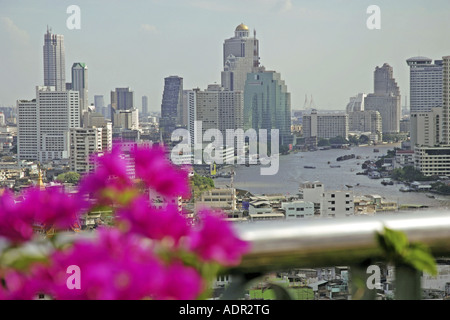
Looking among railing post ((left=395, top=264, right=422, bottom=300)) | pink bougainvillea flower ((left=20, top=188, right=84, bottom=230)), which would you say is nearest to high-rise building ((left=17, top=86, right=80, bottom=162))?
railing post ((left=395, top=264, right=422, bottom=300))

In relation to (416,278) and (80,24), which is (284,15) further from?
(416,278)

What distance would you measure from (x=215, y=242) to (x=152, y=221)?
21 mm

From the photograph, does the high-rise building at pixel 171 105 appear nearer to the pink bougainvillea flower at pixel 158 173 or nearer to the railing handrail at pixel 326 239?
the railing handrail at pixel 326 239

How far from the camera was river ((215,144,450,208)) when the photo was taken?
14007 millimetres

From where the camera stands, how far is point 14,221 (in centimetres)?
23

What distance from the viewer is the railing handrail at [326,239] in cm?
38

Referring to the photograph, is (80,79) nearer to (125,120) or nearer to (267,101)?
(125,120)

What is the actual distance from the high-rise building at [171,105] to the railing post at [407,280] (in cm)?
1821

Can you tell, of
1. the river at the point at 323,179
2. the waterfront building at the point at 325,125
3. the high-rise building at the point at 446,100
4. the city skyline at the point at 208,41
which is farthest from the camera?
the waterfront building at the point at 325,125

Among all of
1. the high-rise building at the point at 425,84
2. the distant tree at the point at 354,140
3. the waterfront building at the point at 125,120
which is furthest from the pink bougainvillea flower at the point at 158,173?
the distant tree at the point at 354,140

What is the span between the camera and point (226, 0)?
19109 millimetres

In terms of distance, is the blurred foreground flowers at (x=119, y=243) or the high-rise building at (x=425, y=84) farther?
the high-rise building at (x=425, y=84)

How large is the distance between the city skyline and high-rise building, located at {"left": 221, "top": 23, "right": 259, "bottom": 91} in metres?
0.25

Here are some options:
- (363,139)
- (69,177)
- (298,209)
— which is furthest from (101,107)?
(298,209)
